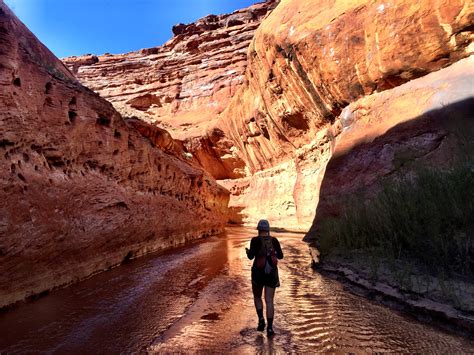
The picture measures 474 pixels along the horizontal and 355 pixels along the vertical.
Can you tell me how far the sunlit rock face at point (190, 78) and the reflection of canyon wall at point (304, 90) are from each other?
18cm

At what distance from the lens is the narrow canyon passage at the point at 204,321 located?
366 cm

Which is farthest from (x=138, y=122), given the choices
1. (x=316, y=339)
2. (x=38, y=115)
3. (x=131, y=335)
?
(x=316, y=339)

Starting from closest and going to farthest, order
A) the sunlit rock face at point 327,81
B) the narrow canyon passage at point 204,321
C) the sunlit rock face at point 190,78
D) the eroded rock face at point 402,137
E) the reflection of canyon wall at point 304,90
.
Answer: the narrow canyon passage at point 204,321
the eroded rock face at point 402,137
the sunlit rock face at point 327,81
the reflection of canyon wall at point 304,90
the sunlit rock face at point 190,78

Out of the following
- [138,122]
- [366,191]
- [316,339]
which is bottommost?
[316,339]

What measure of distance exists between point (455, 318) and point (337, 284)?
263 cm

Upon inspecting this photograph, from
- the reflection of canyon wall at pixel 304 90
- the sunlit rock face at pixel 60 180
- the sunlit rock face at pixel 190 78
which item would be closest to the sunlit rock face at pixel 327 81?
the reflection of canyon wall at pixel 304 90

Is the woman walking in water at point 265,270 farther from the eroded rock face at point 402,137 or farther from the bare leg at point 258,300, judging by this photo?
the eroded rock face at point 402,137

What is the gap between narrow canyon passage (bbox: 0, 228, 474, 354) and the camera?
3.66m

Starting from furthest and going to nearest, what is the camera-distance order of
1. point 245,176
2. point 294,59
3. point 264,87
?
point 245,176
point 264,87
point 294,59

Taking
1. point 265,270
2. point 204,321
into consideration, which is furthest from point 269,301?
point 204,321

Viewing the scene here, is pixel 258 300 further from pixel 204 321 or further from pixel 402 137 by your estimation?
pixel 402 137

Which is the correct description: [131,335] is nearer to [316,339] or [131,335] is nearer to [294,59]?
[316,339]

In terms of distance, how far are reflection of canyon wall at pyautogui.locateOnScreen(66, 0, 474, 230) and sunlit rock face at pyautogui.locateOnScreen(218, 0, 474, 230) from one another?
0.14ft

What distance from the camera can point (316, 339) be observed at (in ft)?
12.4
